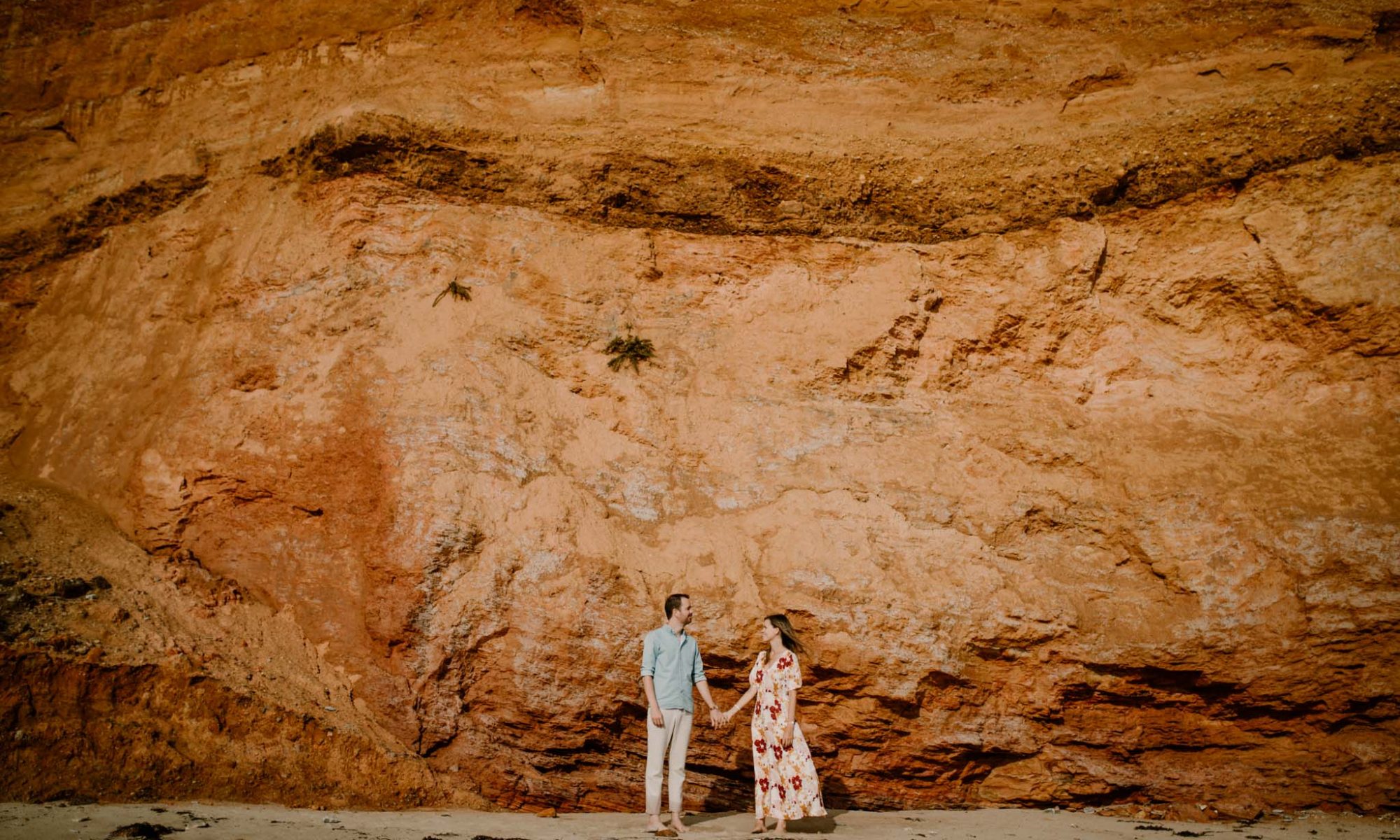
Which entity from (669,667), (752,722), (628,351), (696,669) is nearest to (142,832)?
(669,667)

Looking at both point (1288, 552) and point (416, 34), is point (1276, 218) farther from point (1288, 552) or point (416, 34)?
point (416, 34)

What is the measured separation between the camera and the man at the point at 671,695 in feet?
20.6

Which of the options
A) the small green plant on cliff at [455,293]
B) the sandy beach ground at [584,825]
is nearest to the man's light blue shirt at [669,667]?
the sandy beach ground at [584,825]

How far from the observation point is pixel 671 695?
638cm

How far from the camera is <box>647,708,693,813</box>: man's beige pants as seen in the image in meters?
6.23

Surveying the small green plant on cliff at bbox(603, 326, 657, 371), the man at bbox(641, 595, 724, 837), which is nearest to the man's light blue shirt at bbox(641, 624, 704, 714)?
the man at bbox(641, 595, 724, 837)

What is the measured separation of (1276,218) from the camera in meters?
8.50

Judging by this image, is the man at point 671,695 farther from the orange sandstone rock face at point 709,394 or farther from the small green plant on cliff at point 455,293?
the small green plant on cliff at point 455,293

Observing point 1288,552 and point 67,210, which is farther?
point 67,210

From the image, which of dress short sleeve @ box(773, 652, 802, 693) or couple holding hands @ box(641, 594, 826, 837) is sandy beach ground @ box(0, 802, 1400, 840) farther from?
dress short sleeve @ box(773, 652, 802, 693)

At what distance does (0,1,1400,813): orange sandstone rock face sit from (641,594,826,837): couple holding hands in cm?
66

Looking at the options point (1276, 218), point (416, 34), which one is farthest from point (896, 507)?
point (416, 34)

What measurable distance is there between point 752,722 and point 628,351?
10.8ft

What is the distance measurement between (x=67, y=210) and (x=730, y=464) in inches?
278
